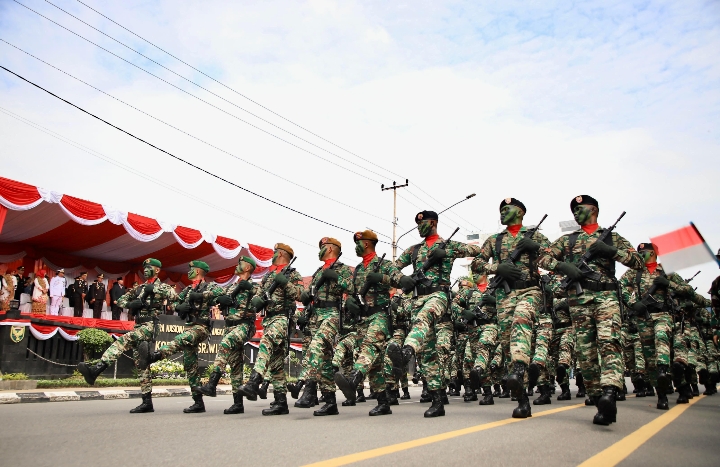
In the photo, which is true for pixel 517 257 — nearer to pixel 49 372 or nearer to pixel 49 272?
pixel 49 372

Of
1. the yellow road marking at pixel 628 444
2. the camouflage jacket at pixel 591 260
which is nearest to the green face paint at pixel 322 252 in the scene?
the camouflage jacket at pixel 591 260

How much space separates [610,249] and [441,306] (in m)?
1.96

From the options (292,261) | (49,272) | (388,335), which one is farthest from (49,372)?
(388,335)

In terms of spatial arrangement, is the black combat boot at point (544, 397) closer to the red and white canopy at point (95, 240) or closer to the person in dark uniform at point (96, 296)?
the red and white canopy at point (95, 240)

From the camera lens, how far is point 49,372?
1358 cm

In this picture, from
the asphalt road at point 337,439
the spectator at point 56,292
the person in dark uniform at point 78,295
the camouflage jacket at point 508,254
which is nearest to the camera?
the asphalt road at point 337,439

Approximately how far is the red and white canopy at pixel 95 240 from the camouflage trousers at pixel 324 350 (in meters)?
9.54

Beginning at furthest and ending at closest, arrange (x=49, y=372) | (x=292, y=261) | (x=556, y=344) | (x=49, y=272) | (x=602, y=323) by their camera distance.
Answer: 1. (x=49, y=272)
2. (x=49, y=372)
3. (x=556, y=344)
4. (x=292, y=261)
5. (x=602, y=323)

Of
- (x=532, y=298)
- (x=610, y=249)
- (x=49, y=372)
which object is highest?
(x=610, y=249)

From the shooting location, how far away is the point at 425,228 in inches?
305

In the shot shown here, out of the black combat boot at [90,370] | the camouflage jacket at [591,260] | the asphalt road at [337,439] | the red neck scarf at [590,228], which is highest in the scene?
the red neck scarf at [590,228]

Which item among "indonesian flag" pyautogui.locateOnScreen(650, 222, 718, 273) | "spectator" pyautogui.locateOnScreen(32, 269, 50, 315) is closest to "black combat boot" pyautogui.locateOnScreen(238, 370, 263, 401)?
"indonesian flag" pyautogui.locateOnScreen(650, 222, 718, 273)

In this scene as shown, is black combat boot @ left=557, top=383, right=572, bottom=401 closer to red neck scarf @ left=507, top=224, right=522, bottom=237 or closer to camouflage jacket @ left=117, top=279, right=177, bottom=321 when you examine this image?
red neck scarf @ left=507, top=224, right=522, bottom=237

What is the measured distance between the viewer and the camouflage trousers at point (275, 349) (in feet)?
25.1
